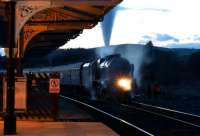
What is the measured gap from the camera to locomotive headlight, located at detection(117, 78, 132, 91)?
134 ft

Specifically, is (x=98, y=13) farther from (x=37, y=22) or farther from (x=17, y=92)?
(x=17, y=92)

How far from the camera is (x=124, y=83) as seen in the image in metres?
41.0

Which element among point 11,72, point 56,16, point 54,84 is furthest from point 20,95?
point 56,16

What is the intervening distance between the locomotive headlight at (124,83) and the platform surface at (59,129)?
2061 cm

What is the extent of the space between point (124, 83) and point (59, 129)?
23.2m

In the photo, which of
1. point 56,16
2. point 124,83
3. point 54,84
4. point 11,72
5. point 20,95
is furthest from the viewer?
point 124,83

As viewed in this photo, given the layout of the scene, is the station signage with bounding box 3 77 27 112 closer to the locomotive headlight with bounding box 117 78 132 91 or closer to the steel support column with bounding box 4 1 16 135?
the steel support column with bounding box 4 1 16 135

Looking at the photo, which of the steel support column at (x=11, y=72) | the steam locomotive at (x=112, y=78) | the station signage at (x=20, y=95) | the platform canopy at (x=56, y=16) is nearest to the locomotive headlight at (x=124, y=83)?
the steam locomotive at (x=112, y=78)

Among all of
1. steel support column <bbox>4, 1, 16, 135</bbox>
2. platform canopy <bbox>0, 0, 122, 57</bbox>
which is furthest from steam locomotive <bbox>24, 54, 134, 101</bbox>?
steel support column <bbox>4, 1, 16, 135</bbox>

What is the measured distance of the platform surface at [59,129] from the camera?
1662 centimetres

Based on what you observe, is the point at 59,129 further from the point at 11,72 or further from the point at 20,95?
the point at 11,72

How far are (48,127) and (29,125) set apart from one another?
867 mm

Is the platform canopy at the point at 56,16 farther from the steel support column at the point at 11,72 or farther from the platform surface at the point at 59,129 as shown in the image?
the platform surface at the point at 59,129

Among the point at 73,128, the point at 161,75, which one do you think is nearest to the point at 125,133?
the point at 73,128
